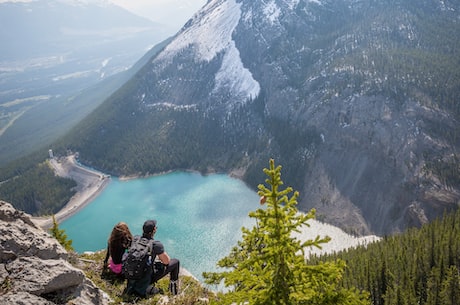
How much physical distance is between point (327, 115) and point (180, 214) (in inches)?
2380

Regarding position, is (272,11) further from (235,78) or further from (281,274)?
(281,274)

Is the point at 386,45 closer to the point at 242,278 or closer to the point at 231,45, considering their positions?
the point at 231,45

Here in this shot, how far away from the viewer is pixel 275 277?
11.0m

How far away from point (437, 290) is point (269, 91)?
413ft

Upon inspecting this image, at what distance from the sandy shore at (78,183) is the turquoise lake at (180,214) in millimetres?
2895

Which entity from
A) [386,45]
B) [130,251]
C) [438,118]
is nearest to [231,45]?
[386,45]

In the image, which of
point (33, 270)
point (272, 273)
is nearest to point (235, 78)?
point (33, 270)

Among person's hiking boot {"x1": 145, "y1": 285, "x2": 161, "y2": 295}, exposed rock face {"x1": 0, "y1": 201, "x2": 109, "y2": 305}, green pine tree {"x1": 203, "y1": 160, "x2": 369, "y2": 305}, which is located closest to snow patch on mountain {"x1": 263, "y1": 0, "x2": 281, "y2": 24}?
person's hiking boot {"x1": 145, "y1": 285, "x2": 161, "y2": 295}

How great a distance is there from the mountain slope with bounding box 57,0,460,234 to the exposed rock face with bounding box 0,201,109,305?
95223 mm

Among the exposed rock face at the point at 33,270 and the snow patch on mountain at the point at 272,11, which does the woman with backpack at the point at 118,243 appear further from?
the snow patch on mountain at the point at 272,11

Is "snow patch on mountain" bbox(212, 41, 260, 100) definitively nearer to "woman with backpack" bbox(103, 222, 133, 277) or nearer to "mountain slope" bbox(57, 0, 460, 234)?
"mountain slope" bbox(57, 0, 460, 234)

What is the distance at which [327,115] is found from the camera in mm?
134750

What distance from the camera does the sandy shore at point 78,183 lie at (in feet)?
430

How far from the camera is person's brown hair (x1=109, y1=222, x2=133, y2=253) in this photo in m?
17.1
